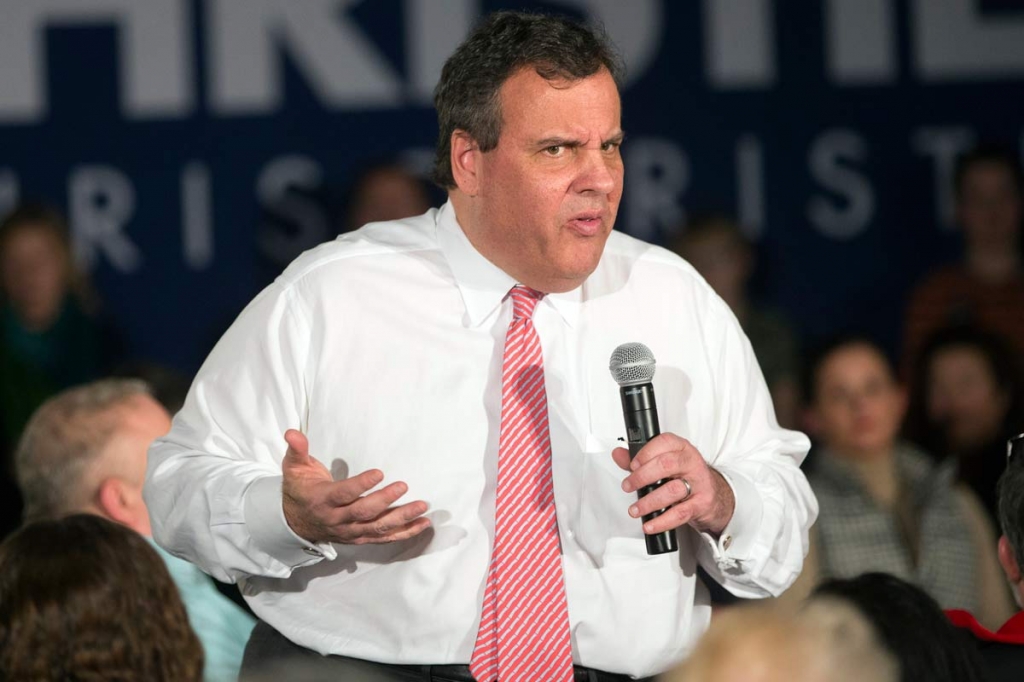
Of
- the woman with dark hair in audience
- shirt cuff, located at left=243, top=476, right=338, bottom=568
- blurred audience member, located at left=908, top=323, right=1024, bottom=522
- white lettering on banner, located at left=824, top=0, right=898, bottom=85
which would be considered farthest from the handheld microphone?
white lettering on banner, located at left=824, top=0, right=898, bottom=85

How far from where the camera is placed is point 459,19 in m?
5.38

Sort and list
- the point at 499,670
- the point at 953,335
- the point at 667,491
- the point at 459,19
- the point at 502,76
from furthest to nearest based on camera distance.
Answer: the point at 459,19
the point at 953,335
the point at 502,76
the point at 499,670
the point at 667,491

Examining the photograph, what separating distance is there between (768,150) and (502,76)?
3213 millimetres

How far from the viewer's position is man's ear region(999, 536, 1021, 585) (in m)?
2.30

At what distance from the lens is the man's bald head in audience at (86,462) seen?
3.00m

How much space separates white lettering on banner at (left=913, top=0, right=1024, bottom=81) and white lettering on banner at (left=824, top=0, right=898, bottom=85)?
0.10m

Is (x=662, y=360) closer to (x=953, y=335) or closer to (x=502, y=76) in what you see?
(x=502, y=76)

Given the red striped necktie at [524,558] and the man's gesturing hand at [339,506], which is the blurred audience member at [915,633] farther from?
the man's gesturing hand at [339,506]

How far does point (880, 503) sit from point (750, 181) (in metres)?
1.67

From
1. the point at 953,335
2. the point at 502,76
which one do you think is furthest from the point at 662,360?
the point at 953,335

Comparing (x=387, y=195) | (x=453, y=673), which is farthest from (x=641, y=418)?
(x=387, y=195)

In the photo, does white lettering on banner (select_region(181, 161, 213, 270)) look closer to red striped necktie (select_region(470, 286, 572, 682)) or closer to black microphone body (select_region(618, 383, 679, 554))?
red striped necktie (select_region(470, 286, 572, 682))

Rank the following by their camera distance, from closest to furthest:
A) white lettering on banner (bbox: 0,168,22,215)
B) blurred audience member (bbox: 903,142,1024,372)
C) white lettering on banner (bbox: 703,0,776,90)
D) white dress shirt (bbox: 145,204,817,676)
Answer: white dress shirt (bbox: 145,204,817,676), blurred audience member (bbox: 903,142,1024,372), white lettering on banner (bbox: 0,168,22,215), white lettering on banner (bbox: 703,0,776,90)

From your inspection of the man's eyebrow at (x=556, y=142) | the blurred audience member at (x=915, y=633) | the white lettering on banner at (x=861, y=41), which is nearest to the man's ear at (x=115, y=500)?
the man's eyebrow at (x=556, y=142)
